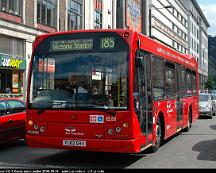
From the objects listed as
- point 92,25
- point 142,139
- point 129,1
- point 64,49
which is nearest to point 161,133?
point 142,139

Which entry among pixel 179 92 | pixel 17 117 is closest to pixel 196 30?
pixel 179 92

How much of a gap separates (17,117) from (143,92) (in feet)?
13.3

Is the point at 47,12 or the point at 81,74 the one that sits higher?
the point at 47,12

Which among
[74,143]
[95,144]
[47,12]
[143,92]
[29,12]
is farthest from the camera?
[47,12]

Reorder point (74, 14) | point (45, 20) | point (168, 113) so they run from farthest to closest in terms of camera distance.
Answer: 1. point (74, 14)
2. point (45, 20)
3. point (168, 113)

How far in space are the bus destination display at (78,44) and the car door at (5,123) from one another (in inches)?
110

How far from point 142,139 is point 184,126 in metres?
5.96

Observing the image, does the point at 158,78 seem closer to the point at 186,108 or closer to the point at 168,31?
the point at 186,108

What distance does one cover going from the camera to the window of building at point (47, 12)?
94.0ft

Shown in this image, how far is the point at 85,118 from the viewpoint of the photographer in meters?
7.98

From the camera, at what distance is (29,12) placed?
88.4 ft

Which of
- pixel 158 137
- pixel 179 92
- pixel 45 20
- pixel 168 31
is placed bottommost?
pixel 158 137

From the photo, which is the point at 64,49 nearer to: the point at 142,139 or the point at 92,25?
the point at 142,139

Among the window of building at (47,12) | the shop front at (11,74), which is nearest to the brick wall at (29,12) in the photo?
the window of building at (47,12)
